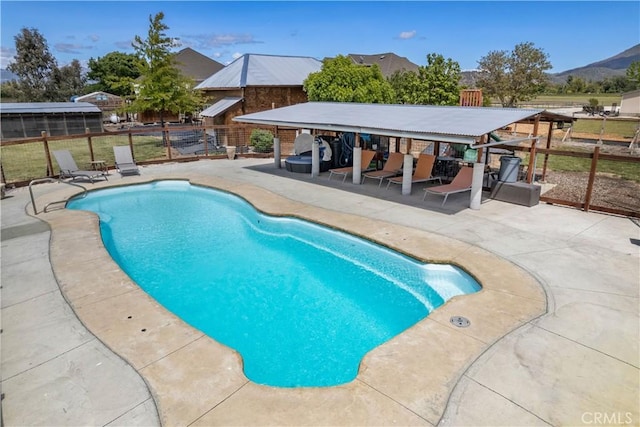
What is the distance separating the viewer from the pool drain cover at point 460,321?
17.5 ft

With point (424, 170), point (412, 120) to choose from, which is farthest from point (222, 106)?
point (412, 120)

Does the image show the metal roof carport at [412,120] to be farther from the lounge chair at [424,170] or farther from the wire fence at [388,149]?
the wire fence at [388,149]

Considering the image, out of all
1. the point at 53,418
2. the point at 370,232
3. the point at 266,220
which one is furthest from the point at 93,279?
the point at 370,232

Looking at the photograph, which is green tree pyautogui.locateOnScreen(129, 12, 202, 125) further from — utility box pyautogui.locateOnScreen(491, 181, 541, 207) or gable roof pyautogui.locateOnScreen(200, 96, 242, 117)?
utility box pyautogui.locateOnScreen(491, 181, 541, 207)

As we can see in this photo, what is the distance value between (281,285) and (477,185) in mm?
6314

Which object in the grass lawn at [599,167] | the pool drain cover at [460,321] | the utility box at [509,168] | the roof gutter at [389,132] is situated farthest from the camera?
the grass lawn at [599,167]

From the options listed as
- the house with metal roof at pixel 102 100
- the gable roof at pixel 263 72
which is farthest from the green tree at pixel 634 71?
the house with metal roof at pixel 102 100

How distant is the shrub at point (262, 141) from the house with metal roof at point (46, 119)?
1653 cm

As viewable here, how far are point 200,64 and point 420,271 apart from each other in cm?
5381

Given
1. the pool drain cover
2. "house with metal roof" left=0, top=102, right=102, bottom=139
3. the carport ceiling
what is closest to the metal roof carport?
the carport ceiling

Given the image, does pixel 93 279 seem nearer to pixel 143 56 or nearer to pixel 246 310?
pixel 246 310

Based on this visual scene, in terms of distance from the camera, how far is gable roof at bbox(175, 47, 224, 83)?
51.5 meters

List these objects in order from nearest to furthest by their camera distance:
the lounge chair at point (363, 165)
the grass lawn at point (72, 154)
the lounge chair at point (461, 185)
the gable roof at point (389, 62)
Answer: the lounge chair at point (461, 185) → the lounge chair at point (363, 165) → the grass lawn at point (72, 154) → the gable roof at point (389, 62)

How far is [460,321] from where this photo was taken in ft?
17.8
